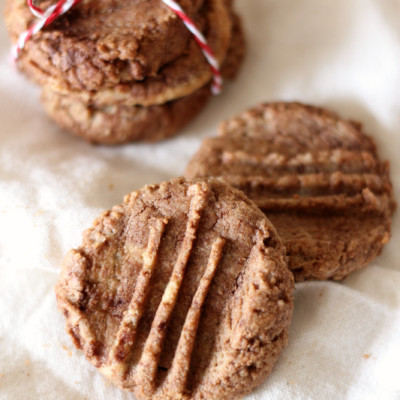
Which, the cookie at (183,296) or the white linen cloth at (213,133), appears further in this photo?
the white linen cloth at (213,133)

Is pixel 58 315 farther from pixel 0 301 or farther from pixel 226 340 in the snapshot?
pixel 226 340

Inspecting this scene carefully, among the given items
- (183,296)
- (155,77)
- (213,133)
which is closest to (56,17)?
(155,77)

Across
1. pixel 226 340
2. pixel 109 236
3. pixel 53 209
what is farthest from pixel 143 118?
pixel 226 340

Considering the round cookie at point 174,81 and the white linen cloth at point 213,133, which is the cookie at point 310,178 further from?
the round cookie at point 174,81

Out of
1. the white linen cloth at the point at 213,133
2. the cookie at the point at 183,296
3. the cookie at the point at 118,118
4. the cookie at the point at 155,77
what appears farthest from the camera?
the cookie at the point at 118,118

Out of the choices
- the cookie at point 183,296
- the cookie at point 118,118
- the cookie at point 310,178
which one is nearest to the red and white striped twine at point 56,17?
the cookie at point 118,118

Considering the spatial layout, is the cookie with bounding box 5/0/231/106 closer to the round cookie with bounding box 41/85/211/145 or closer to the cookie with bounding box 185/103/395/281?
the round cookie with bounding box 41/85/211/145

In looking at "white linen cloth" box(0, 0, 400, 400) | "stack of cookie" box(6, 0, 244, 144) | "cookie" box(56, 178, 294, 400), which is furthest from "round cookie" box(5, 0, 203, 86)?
"cookie" box(56, 178, 294, 400)
